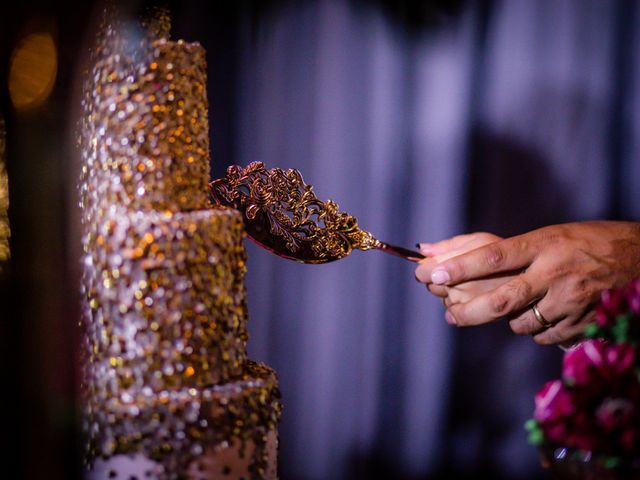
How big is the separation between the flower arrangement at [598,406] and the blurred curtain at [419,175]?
931mm

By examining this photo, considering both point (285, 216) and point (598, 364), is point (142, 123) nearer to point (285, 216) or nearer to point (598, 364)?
point (285, 216)

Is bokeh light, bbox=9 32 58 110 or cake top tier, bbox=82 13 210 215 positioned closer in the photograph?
cake top tier, bbox=82 13 210 215

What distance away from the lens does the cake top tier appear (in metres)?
0.57

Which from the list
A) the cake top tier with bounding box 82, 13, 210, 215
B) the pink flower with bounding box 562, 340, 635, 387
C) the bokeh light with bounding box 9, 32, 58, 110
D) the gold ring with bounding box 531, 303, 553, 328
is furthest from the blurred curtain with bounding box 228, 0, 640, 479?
the pink flower with bounding box 562, 340, 635, 387

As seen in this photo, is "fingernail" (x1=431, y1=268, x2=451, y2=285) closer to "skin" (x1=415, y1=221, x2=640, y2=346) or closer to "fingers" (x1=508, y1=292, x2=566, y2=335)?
"skin" (x1=415, y1=221, x2=640, y2=346)

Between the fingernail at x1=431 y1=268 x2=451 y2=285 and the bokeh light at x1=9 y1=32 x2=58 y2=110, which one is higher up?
the bokeh light at x1=9 y1=32 x2=58 y2=110

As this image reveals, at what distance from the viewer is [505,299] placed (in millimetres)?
965

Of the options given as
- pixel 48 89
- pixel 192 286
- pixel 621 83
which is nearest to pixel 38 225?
pixel 48 89

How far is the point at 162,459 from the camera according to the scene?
21.4 inches

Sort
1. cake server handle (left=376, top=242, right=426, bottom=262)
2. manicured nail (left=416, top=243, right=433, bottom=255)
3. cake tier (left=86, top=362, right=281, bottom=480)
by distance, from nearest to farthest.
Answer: cake tier (left=86, top=362, right=281, bottom=480) → cake server handle (left=376, top=242, right=426, bottom=262) → manicured nail (left=416, top=243, right=433, bottom=255)

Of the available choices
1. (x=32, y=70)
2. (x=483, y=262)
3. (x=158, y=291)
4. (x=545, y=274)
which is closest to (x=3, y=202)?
(x=32, y=70)

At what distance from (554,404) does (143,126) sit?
481mm

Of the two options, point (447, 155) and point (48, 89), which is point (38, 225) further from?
point (447, 155)

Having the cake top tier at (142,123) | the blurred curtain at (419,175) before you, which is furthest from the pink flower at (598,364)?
the blurred curtain at (419,175)
